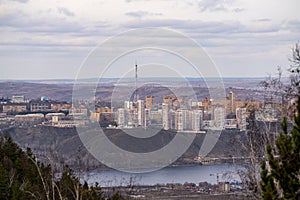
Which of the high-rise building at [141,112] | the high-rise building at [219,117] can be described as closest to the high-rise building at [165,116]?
the high-rise building at [141,112]

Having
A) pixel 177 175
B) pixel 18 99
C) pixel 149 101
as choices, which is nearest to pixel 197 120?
pixel 149 101

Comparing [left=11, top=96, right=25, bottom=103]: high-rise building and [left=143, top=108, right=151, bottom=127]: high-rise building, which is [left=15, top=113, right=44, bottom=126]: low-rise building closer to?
[left=11, top=96, right=25, bottom=103]: high-rise building

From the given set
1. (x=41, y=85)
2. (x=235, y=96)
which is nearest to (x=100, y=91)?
(x=235, y=96)

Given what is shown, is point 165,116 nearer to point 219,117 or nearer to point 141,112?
point 141,112

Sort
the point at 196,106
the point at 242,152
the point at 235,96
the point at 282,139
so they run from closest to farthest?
the point at 282,139
the point at 242,152
the point at 235,96
the point at 196,106

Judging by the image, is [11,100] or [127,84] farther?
[11,100]

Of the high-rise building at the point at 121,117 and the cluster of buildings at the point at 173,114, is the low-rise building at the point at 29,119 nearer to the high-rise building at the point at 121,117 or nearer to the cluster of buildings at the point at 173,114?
the cluster of buildings at the point at 173,114

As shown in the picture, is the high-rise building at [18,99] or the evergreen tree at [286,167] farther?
the high-rise building at [18,99]

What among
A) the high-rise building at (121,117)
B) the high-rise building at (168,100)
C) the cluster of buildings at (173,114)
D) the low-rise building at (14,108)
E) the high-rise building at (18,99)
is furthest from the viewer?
the high-rise building at (18,99)

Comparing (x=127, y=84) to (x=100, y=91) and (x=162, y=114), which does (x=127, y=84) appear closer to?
(x=162, y=114)

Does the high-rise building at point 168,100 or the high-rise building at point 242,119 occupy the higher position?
the high-rise building at point 168,100

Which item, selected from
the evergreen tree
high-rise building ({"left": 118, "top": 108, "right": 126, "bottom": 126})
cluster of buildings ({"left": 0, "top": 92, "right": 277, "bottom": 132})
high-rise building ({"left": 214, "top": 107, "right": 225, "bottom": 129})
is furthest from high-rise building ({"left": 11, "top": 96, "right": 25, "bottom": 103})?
the evergreen tree
